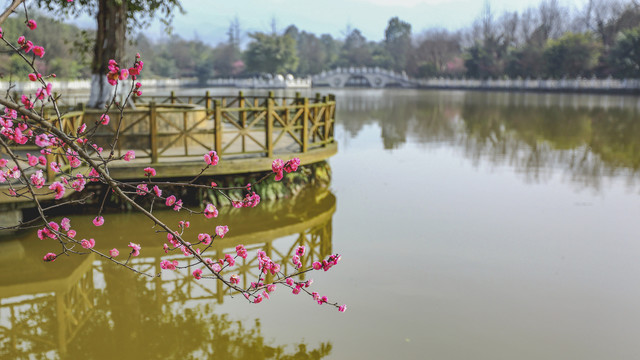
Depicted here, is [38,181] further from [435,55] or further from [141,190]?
[435,55]

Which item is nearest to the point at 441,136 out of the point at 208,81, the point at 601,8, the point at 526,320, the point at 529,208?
the point at 529,208

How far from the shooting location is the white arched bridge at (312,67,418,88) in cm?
11000

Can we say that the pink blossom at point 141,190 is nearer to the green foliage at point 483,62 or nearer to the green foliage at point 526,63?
the green foliage at point 526,63

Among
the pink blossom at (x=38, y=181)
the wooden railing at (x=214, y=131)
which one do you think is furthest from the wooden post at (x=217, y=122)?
the pink blossom at (x=38, y=181)

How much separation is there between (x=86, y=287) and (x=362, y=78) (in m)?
115

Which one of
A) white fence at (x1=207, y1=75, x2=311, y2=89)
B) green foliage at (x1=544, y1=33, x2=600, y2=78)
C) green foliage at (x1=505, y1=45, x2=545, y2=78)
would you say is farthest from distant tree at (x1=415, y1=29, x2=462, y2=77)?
green foliage at (x1=544, y1=33, x2=600, y2=78)

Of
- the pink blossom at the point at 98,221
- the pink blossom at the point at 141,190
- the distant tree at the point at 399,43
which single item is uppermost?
the distant tree at the point at 399,43

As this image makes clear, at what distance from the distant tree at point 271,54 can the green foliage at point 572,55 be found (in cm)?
4506

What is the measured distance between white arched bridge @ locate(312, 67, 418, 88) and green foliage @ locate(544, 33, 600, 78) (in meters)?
35.0

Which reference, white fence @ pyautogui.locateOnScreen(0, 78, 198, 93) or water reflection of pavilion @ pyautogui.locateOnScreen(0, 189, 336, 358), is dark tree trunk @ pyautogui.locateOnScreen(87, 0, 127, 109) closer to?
water reflection of pavilion @ pyautogui.locateOnScreen(0, 189, 336, 358)

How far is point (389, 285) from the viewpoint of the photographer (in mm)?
7398

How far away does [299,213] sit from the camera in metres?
11.0

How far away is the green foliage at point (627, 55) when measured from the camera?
5941cm

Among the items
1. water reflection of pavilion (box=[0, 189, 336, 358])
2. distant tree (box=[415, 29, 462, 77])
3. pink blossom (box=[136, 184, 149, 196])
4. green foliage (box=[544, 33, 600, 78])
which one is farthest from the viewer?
distant tree (box=[415, 29, 462, 77])
